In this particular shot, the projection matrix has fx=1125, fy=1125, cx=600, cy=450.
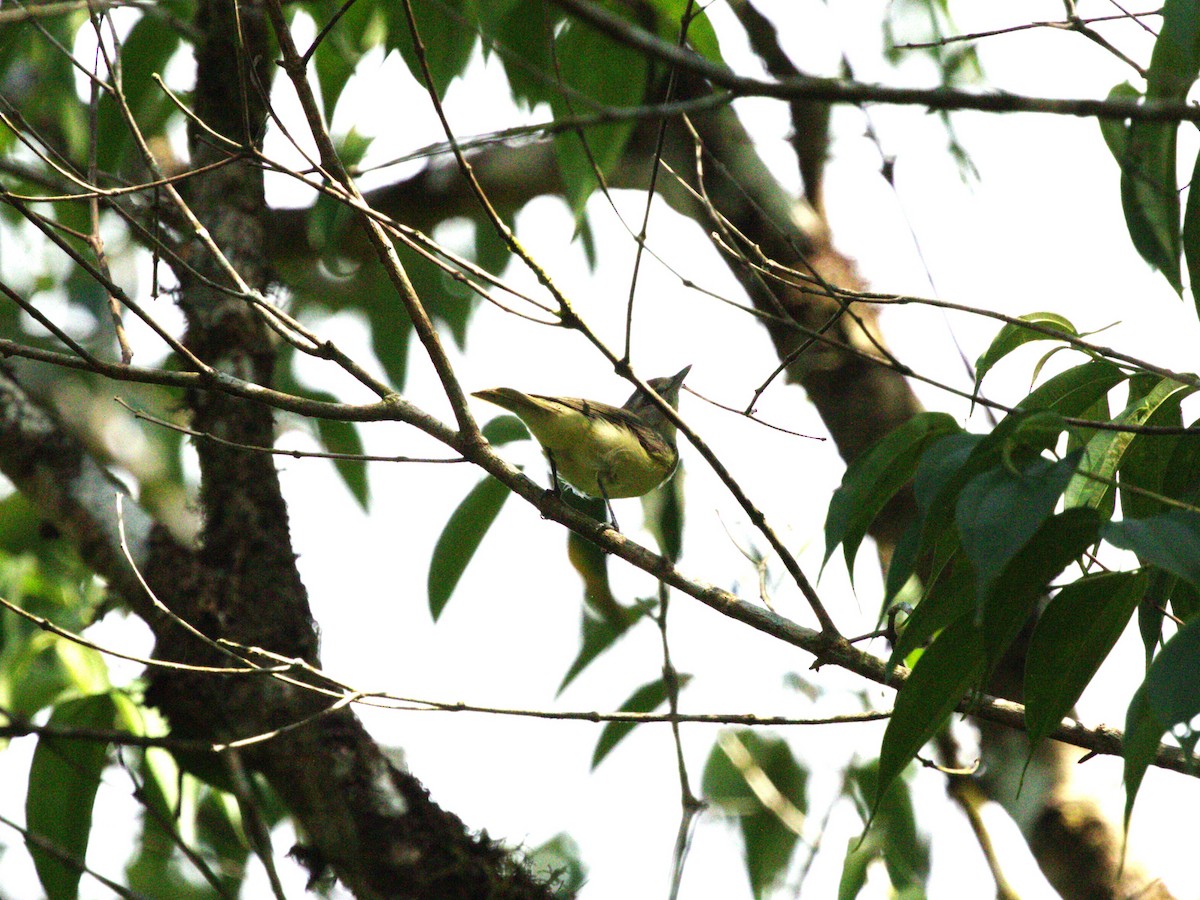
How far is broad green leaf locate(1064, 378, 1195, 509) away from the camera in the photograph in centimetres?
209

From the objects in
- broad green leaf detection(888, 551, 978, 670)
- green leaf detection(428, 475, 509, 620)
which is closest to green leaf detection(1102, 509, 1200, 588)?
broad green leaf detection(888, 551, 978, 670)

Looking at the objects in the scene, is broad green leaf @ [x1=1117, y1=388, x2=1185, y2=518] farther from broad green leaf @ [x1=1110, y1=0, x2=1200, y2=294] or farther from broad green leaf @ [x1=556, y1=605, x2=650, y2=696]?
broad green leaf @ [x1=556, y1=605, x2=650, y2=696]

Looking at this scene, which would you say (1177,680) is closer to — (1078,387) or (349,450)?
(1078,387)

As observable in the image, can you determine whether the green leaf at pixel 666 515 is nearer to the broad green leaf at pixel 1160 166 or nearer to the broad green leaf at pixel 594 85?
the broad green leaf at pixel 594 85

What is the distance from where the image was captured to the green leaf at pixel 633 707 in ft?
13.0

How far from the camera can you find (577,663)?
3934mm

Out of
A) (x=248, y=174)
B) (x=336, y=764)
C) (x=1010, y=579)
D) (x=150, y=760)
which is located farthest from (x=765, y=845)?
(x=248, y=174)

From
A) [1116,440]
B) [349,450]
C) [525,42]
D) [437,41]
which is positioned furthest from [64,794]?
[1116,440]

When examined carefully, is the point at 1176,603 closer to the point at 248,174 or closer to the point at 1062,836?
the point at 1062,836

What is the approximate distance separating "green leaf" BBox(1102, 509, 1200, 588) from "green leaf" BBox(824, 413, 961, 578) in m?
0.44

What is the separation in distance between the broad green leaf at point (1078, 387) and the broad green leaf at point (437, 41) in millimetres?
1723

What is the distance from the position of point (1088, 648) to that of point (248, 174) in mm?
3351

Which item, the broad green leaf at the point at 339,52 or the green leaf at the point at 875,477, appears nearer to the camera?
the green leaf at the point at 875,477

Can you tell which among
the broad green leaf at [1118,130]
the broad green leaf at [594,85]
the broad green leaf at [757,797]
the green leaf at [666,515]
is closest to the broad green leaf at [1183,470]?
the broad green leaf at [1118,130]
